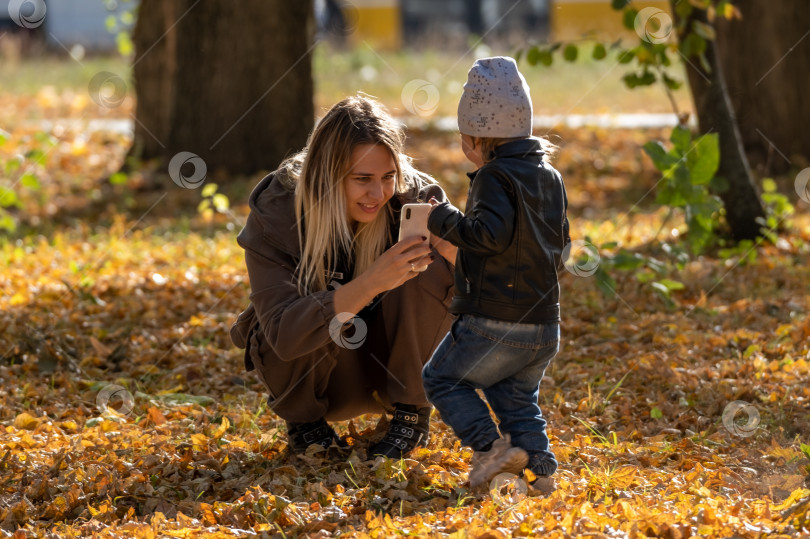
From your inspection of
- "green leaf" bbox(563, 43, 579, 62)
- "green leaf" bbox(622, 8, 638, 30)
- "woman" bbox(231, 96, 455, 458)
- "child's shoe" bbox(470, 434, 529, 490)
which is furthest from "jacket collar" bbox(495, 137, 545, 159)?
"green leaf" bbox(563, 43, 579, 62)

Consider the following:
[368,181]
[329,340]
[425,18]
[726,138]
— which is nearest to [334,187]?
[368,181]

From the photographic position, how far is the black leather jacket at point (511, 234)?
2.77 meters

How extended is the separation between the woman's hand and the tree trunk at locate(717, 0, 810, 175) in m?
5.64

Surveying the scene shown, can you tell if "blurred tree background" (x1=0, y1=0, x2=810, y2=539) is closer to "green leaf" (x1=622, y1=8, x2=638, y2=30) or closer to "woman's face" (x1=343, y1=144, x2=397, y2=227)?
"green leaf" (x1=622, y1=8, x2=638, y2=30)

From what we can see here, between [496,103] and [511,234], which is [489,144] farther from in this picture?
[511,234]

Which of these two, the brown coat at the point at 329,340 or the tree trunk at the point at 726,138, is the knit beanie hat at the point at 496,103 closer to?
the brown coat at the point at 329,340

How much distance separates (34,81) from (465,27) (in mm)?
12416

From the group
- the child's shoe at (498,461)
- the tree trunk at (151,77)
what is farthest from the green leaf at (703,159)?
the tree trunk at (151,77)

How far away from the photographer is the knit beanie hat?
2.83 m

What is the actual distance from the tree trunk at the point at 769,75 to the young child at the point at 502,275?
18.2 ft

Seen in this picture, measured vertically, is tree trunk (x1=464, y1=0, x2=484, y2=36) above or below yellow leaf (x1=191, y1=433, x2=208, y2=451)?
above

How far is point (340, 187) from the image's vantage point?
3.24 meters

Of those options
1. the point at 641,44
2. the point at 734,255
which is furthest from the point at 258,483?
the point at 734,255

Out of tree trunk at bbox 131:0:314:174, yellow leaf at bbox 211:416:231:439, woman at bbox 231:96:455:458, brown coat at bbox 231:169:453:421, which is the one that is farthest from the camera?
tree trunk at bbox 131:0:314:174
